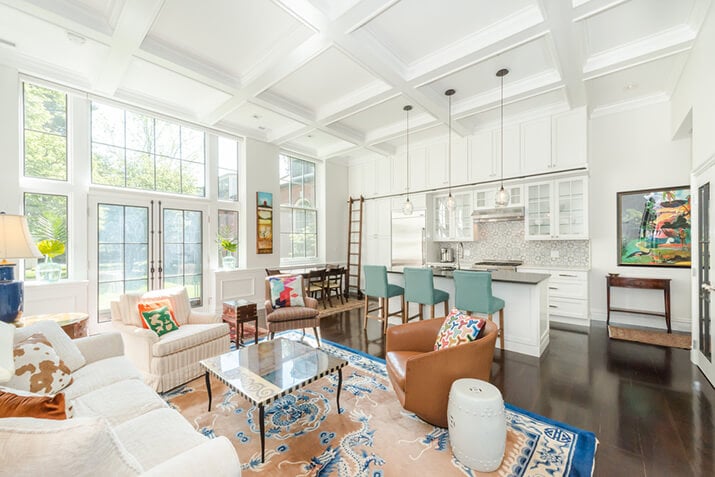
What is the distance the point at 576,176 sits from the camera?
4840 mm

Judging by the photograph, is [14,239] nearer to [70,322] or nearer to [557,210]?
[70,322]

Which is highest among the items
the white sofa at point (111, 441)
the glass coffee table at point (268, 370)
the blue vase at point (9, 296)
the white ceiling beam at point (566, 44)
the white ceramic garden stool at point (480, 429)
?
the white ceiling beam at point (566, 44)

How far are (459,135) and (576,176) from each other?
2.01 m

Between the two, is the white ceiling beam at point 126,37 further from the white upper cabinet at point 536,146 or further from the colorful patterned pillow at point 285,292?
the white upper cabinet at point 536,146

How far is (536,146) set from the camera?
4.95 m

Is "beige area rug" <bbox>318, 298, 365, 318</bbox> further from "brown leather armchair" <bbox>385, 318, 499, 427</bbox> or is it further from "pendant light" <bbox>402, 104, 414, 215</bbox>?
"brown leather armchair" <bbox>385, 318, 499, 427</bbox>

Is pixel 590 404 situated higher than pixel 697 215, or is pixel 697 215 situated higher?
pixel 697 215

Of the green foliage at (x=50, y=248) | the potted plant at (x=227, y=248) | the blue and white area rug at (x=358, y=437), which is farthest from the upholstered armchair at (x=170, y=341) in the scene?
the potted plant at (x=227, y=248)

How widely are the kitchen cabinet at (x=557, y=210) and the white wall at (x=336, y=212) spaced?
161 inches

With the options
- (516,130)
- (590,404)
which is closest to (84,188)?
(590,404)

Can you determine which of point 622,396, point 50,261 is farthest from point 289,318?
point 622,396

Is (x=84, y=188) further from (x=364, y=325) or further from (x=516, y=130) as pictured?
(x=516, y=130)

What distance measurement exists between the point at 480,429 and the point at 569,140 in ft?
15.4

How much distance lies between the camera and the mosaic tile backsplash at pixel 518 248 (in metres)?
5.07
